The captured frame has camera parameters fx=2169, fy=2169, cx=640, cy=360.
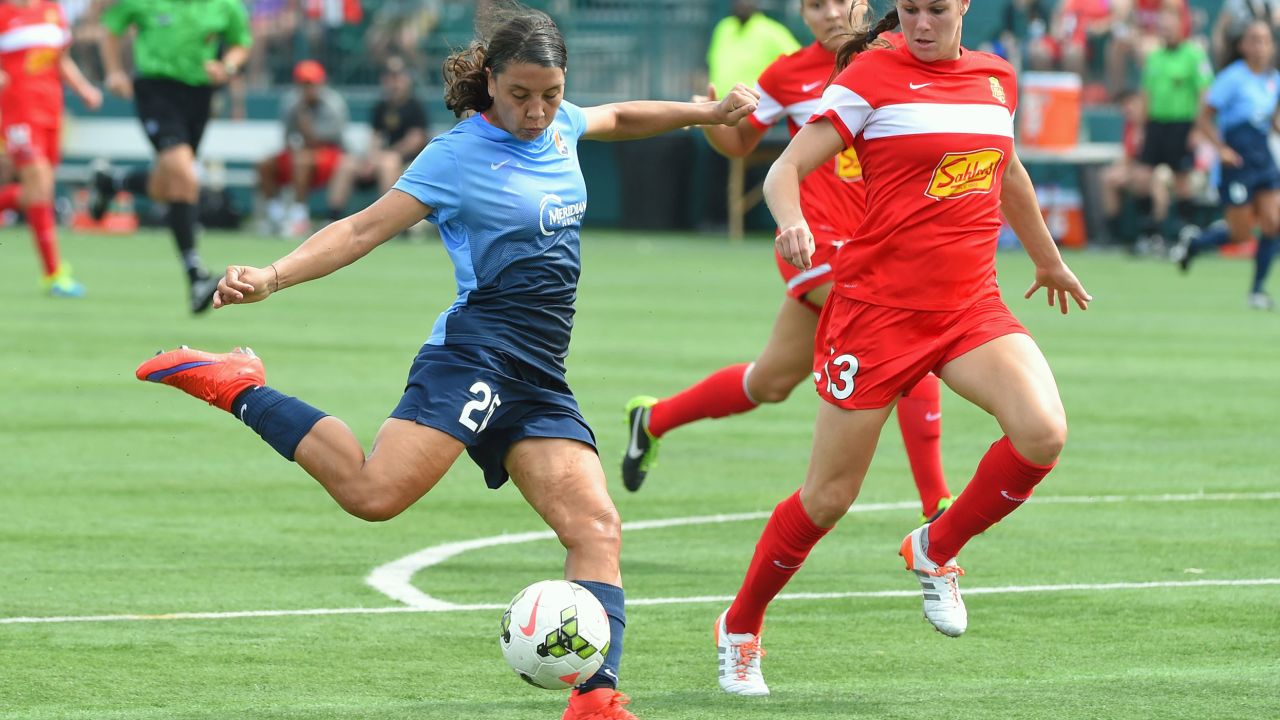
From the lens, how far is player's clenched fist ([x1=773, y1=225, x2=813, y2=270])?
575 cm

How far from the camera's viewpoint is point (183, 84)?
56.4 ft

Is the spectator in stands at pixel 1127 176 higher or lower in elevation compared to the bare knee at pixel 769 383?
lower

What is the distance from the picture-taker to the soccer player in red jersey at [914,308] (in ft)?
20.2

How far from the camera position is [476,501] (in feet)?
31.3

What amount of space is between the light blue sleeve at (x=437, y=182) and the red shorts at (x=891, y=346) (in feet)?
3.87

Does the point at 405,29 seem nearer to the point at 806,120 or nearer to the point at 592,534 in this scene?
the point at 806,120

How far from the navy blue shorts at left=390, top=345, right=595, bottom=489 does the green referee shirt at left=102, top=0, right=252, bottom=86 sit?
11.8m

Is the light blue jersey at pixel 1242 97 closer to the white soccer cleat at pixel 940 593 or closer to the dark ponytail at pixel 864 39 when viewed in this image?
the dark ponytail at pixel 864 39

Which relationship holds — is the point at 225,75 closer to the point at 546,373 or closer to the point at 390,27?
the point at 546,373

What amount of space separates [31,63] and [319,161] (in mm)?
11438

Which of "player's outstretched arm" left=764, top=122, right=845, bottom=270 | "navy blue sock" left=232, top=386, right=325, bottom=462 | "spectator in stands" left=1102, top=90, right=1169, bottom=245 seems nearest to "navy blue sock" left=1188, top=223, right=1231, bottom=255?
"spectator in stands" left=1102, top=90, right=1169, bottom=245

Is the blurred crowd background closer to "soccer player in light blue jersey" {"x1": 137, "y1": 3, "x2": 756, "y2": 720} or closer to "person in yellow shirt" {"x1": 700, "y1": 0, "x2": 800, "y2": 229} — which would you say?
"person in yellow shirt" {"x1": 700, "y1": 0, "x2": 800, "y2": 229}

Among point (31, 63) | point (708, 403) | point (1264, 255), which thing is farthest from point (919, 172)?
point (31, 63)

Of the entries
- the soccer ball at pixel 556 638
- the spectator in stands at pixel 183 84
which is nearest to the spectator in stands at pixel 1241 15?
the spectator in stands at pixel 183 84
